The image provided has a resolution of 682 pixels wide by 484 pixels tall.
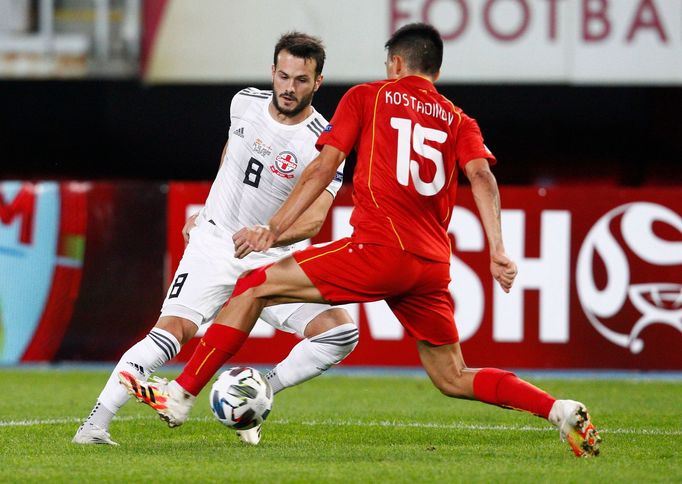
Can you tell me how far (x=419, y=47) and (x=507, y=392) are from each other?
163 cm

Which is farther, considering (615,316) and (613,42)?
(613,42)

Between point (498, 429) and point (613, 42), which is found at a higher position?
point (613, 42)

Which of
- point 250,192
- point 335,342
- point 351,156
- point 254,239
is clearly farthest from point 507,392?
point 351,156

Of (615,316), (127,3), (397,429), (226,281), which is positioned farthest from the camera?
(127,3)

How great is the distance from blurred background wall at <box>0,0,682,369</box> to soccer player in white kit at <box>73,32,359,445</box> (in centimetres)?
416

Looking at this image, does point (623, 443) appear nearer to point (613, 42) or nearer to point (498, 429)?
point (498, 429)

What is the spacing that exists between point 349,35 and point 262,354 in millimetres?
4619

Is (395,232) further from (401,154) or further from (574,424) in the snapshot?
(574,424)

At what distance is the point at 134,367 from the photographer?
6.25m

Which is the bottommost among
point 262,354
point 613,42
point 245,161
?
point 262,354

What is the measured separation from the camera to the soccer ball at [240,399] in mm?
5770

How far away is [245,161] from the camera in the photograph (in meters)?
6.75

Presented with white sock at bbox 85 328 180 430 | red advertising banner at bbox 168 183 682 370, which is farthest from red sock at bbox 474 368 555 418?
red advertising banner at bbox 168 183 682 370

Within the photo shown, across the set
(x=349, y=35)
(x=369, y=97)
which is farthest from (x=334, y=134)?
(x=349, y=35)
